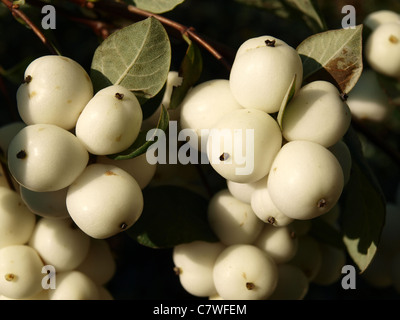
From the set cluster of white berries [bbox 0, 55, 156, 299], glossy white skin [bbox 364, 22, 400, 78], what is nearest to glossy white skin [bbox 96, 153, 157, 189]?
cluster of white berries [bbox 0, 55, 156, 299]

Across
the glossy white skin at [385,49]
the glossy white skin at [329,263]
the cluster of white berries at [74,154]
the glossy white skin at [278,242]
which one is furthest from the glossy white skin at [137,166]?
the glossy white skin at [385,49]

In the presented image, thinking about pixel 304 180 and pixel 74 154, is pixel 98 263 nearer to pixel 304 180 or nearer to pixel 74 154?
pixel 74 154

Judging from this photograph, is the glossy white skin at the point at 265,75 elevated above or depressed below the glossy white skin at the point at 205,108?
above

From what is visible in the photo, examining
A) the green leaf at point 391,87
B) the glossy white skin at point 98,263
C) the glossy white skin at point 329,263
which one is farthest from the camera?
the green leaf at point 391,87

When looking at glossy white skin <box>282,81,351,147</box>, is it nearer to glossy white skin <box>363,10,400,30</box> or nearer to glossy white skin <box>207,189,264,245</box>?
glossy white skin <box>207,189,264,245</box>

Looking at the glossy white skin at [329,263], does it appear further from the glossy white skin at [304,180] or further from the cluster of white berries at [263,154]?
the glossy white skin at [304,180]
